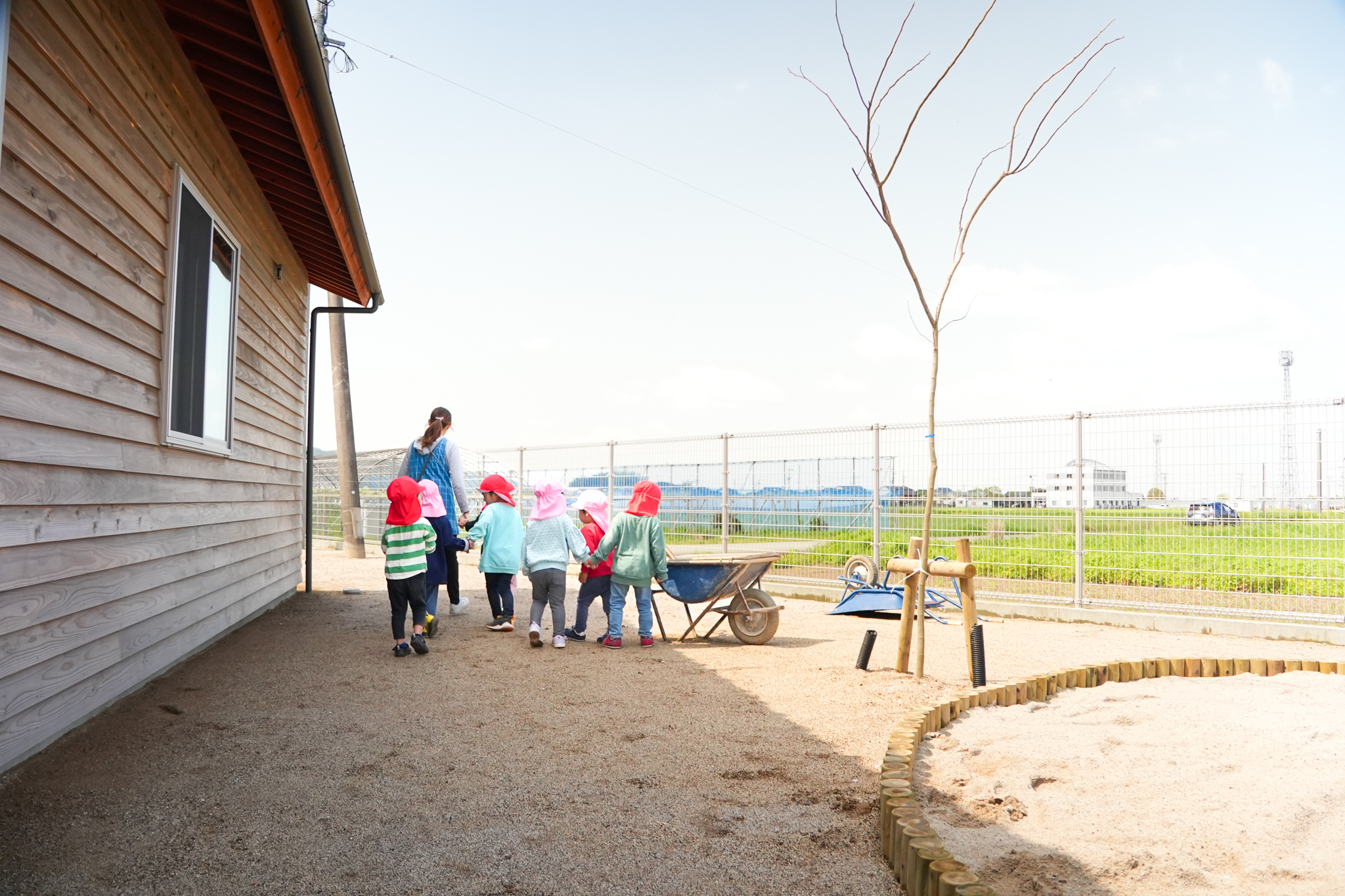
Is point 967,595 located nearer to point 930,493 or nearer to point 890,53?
point 930,493

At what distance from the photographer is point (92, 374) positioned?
4035 mm

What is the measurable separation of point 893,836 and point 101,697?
3.81 m

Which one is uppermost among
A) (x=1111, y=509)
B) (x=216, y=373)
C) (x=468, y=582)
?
(x=216, y=373)

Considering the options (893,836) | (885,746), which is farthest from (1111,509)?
(893,836)

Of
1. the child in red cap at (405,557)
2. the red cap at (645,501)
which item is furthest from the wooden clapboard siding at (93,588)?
the red cap at (645,501)

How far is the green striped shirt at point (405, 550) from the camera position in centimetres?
607

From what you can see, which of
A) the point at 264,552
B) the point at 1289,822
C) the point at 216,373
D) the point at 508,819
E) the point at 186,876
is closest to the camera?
the point at 186,876

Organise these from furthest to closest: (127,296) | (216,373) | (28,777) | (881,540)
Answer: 1. (881,540)
2. (216,373)
3. (127,296)
4. (28,777)

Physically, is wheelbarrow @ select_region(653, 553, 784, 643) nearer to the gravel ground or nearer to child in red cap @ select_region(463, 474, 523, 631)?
the gravel ground

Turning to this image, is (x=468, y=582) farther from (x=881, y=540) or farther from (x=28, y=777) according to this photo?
(x=28, y=777)

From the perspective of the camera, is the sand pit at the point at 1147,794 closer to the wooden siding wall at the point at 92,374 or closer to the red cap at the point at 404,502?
the wooden siding wall at the point at 92,374

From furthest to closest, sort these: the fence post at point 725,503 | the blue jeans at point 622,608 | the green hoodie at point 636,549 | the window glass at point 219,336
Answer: the fence post at point 725,503
the blue jeans at point 622,608
the green hoodie at point 636,549
the window glass at point 219,336

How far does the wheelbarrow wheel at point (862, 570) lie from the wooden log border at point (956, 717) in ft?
13.5

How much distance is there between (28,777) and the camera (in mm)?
3346
